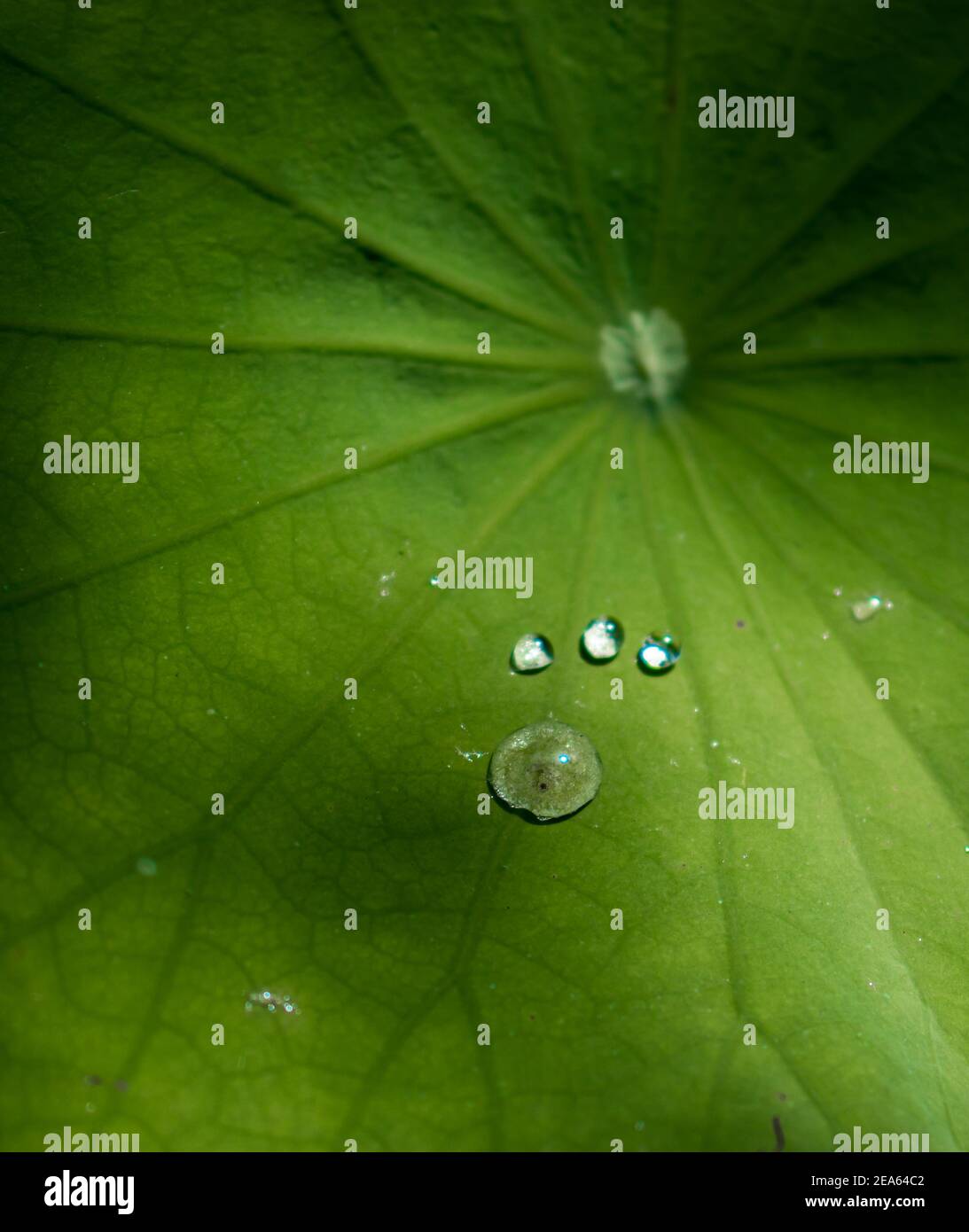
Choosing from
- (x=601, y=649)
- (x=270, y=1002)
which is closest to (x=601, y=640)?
(x=601, y=649)

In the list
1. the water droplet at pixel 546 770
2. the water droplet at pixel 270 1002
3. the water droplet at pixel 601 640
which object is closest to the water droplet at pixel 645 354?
the water droplet at pixel 601 640

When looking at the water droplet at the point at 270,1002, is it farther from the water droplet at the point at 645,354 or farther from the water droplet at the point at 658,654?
the water droplet at the point at 645,354

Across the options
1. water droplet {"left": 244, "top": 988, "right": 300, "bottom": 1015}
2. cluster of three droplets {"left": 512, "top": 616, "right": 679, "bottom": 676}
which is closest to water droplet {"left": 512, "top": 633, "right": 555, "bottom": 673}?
cluster of three droplets {"left": 512, "top": 616, "right": 679, "bottom": 676}

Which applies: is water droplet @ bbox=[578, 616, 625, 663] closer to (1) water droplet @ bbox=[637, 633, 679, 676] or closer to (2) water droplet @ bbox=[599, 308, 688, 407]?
(1) water droplet @ bbox=[637, 633, 679, 676]
